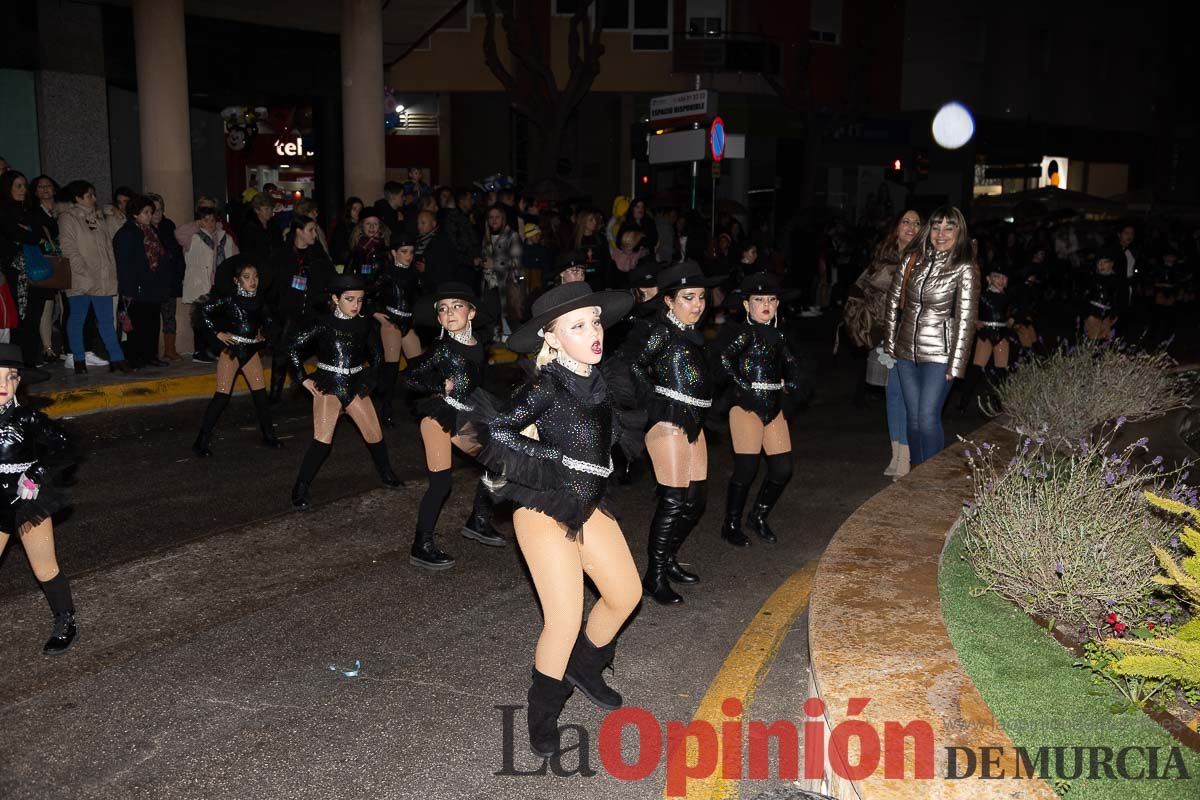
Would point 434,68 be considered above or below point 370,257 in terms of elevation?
above

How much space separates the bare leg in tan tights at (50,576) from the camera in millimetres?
5605

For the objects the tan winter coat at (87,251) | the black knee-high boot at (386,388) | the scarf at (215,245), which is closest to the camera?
the black knee-high boot at (386,388)

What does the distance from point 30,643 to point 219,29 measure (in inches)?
625

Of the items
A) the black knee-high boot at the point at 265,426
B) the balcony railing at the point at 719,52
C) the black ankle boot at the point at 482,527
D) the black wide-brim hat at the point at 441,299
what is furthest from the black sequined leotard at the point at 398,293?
the balcony railing at the point at 719,52

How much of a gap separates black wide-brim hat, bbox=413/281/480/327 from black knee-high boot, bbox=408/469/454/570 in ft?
3.38

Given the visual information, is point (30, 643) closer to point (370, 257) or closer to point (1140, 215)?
point (370, 257)

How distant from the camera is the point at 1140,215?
140ft

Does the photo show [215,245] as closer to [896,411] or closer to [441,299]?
[441,299]

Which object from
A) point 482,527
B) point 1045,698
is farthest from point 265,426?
point 1045,698

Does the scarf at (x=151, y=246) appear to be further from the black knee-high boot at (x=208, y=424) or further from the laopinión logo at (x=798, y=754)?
the laopinión logo at (x=798, y=754)

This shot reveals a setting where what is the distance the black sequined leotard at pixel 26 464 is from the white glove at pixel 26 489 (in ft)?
0.08

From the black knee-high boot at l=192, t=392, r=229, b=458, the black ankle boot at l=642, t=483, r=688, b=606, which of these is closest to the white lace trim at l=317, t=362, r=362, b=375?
the black knee-high boot at l=192, t=392, r=229, b=458

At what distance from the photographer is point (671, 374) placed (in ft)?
21.5

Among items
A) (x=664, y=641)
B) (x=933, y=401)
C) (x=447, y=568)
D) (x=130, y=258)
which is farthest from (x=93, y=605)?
(x=130, y=258)
